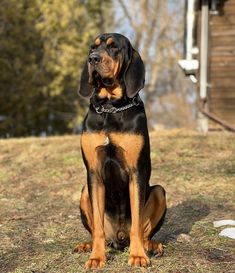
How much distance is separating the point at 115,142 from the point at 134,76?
0.55 meters

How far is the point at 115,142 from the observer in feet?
12.6

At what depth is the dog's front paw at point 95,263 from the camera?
3820 mm

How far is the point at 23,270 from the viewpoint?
3955 mm

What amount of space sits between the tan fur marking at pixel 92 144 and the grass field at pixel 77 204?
800mm

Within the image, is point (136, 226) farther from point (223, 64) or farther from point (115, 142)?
point (223, 64)

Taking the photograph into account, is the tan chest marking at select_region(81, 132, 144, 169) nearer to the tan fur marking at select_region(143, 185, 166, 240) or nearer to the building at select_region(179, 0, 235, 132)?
the tan fur marking at select_region(143, 185, 166, 240)

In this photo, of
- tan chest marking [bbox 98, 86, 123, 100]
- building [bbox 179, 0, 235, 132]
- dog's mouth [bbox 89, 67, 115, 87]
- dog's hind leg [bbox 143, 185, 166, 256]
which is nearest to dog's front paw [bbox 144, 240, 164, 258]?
dog's hind leg [bbox 143, 185, 166, 256]

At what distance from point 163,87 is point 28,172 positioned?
31323 millimetres

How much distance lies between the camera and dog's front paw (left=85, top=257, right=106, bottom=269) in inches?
150

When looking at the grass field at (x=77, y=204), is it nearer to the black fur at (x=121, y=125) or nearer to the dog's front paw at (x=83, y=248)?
the dog's front paw at (x=83, y=248)

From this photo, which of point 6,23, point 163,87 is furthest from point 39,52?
point 163,87

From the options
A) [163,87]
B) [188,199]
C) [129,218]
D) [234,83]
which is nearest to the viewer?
[129,218]

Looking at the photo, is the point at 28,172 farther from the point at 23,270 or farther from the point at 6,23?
the point at 6,23

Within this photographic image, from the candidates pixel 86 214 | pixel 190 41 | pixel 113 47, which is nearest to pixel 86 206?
pixel 86 214
